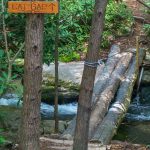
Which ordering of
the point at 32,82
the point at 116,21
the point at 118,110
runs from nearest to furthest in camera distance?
the point at 32,82 < the point at 118,110 < the point at 116,21

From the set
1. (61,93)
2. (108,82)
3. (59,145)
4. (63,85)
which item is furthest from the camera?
(63,85)

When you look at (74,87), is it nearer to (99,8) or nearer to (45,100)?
(45,100)

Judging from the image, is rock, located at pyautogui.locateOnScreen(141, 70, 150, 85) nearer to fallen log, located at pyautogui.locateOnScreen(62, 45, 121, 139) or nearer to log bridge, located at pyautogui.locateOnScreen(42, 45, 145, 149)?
log bridge, located at pyautogui.locateOnScreen(42, 45, 145, 149)

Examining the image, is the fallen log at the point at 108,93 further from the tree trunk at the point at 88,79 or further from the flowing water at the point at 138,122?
the tree trunk at the point at 88,79

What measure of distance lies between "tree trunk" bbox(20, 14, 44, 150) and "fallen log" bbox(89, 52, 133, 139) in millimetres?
1976

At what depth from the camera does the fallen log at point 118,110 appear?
6137 millimetres

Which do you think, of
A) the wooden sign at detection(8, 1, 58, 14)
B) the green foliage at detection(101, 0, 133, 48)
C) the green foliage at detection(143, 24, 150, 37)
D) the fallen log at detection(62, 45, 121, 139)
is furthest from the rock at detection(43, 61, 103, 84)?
Answer: the wooden sign at detection(8, 1, 58, 14)

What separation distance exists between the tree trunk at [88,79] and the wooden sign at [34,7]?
0.55 meters

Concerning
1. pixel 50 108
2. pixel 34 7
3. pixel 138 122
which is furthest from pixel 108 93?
pixel 34 7

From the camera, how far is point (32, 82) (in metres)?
4.04

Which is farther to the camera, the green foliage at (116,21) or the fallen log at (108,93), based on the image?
the green foliage at (116,21)

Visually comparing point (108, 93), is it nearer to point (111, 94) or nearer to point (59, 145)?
point (111, 94)

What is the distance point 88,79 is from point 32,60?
721mm

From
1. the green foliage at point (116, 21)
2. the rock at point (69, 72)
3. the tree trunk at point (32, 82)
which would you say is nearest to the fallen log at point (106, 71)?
the rock at point (69, 72)
